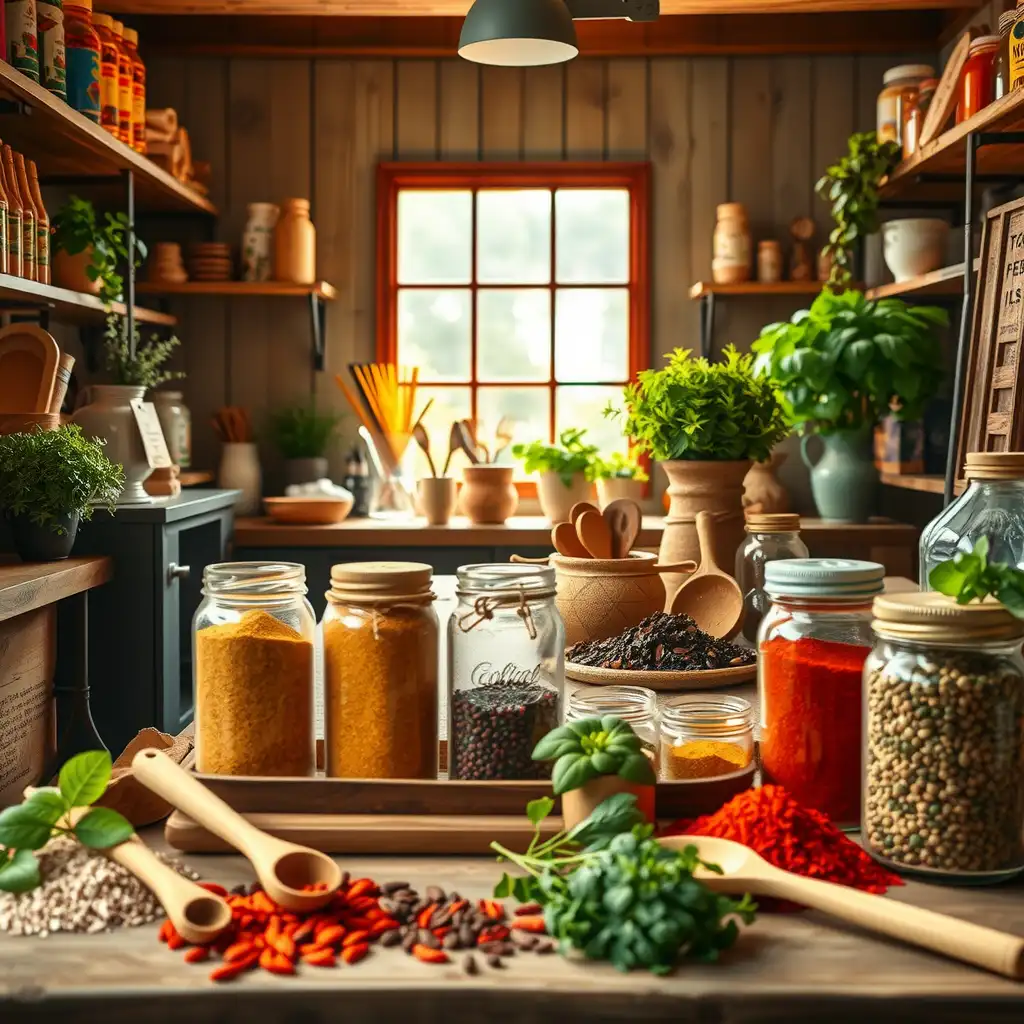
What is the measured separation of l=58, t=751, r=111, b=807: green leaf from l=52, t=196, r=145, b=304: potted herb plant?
2505mm

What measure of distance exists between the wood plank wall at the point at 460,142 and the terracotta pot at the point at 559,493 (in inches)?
26.2

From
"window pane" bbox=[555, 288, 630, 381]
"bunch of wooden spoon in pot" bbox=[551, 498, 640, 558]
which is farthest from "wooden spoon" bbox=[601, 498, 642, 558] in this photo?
"window pane" bbox=[555, 288, 630, 381]

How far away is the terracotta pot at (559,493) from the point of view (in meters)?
3.95

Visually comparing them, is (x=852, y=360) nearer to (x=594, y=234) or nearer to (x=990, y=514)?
(x=594, y=234)

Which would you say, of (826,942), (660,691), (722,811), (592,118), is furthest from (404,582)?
(592,118)

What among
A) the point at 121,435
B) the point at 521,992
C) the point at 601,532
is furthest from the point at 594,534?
the point at 121,435

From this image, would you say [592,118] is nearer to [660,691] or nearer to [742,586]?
[742,586]

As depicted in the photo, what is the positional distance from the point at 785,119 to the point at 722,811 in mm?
3757

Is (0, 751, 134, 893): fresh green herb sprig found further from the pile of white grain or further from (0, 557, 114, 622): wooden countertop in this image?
(0, 557, 114, 622): wooden countertop

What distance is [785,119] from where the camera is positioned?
14.1 ft

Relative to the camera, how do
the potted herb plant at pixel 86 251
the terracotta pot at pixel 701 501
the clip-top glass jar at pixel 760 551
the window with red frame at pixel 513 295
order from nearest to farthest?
the clip-top glass jar at pixel 760 551, the terracotta pot at pixel 701 501, the potted herb plant at pixel 86 251, the window with red frame at pixel 513 295

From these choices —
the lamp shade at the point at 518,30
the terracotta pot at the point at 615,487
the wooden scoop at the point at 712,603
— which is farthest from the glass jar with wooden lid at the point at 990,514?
the terracotta pot at the point at 615,487

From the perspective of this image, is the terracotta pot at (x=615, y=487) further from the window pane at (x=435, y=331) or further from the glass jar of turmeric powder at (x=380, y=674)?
the glass jar of turmeric powder at (x=380, y=674)

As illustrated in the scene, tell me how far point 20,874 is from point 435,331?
3613 millimetres
